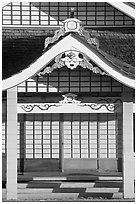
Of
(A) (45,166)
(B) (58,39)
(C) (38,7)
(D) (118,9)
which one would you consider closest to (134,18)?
(D) (118,9)

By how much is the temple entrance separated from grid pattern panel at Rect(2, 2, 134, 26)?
2.93 m

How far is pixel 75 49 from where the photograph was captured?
13.9 metres

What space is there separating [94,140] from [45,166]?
5.39 ft

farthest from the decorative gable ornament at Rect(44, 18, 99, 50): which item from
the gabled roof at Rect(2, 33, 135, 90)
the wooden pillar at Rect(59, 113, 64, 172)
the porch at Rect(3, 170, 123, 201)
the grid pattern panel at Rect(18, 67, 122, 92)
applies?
the porch at Rect(3, 170, 123, 201)

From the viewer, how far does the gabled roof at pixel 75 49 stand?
13.8 m

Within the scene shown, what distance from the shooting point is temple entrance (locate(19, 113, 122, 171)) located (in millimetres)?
16891

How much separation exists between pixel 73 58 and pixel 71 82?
1357mm

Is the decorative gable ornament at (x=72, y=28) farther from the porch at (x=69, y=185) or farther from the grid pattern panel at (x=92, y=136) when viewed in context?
the porch at (x=69, y=185)

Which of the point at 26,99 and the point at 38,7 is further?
the point at 38,7

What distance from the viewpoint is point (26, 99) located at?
15539mm

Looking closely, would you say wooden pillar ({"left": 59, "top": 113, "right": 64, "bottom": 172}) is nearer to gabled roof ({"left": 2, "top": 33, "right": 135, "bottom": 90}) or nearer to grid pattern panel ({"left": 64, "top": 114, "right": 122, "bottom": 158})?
grid pattern panel ({"left": 64, "top": 114, "right": 122, "bottom": 158})

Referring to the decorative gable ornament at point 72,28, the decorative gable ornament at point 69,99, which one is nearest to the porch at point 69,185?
the decorative gable ornament at point 69,99

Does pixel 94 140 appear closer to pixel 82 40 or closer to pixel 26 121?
pixel 26 121

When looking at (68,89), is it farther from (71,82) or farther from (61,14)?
(61,14)
